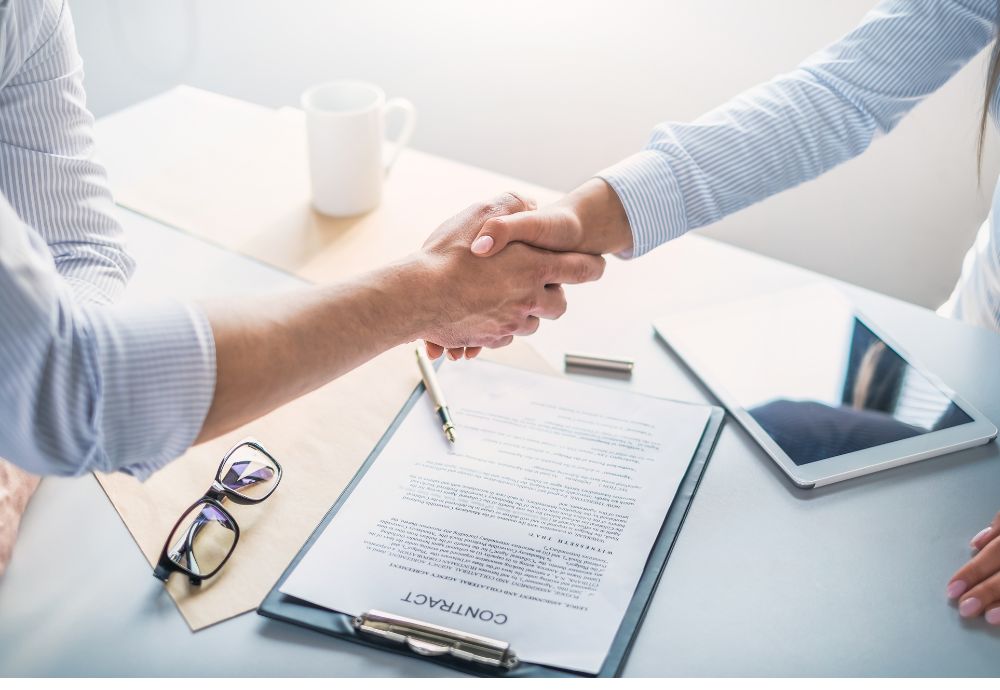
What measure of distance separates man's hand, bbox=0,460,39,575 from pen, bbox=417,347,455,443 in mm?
387

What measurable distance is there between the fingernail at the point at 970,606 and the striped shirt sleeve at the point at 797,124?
1.79 ft

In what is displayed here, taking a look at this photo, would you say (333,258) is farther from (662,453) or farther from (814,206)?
(814,206)

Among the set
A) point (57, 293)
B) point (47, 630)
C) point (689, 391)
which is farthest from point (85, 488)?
point (689, 391)

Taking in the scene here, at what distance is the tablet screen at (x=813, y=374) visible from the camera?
843 millimetres

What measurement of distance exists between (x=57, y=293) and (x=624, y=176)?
685 millimetres

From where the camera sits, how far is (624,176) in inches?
41.3

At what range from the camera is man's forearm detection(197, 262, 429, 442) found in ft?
2.14

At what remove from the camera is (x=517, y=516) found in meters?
0.75

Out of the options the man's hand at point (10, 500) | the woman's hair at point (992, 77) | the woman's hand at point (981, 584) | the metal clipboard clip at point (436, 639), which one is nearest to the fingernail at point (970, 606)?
the woman's hand at point (981, 584)

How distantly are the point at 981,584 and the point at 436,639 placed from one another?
45 centimetres

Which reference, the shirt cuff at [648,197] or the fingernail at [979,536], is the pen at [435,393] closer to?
the shirt cuff at [648,197]

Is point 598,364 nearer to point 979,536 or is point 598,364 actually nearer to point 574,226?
point 574,226

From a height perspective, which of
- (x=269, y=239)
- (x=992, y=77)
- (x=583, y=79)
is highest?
(x=992, y=77)

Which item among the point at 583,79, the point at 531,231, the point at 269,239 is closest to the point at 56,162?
the point at 269,239
